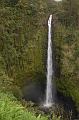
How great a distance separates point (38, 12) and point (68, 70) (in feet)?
12.8

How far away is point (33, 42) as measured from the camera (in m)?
19.6

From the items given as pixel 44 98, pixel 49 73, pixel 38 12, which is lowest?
pixel 44 98

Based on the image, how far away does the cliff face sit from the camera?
18938mm

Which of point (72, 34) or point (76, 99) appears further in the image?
point (72, 34)

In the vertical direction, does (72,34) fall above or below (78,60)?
above

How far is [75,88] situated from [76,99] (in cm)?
59

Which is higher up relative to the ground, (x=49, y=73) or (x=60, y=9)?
(x=60, y=9)

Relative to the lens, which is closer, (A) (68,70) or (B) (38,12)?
(A) (68,70)

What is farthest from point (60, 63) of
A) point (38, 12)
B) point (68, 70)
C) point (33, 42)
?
point (38, 12)

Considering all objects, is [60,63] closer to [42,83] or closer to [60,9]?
[42,83]

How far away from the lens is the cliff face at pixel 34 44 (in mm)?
18938

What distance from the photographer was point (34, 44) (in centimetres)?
1961

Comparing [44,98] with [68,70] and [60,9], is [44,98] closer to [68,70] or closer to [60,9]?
[68,70]

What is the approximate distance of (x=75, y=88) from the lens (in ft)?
61.4
